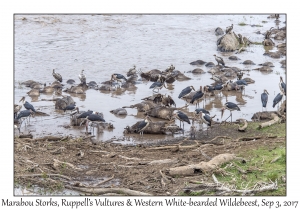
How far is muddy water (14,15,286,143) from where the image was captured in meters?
16.8

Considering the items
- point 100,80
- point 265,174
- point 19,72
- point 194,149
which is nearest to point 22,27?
point 19,72

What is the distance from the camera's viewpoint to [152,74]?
67.3 feet

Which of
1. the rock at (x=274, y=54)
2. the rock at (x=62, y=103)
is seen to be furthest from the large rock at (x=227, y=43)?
the rock at (x=62, y=103)

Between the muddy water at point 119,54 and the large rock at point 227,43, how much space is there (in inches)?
14.9

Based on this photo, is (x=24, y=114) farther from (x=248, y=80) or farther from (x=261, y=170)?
(x=248, y=80)

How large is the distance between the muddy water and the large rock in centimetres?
38

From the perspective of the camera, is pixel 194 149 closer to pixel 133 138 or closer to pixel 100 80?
pixel 133 138

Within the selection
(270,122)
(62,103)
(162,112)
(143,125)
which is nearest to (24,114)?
(62,103)

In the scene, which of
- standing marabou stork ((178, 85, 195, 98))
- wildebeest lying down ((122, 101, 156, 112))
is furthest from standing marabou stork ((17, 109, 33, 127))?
standing marabou stork ((178, 85, 195, 98))

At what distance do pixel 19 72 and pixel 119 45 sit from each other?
5.91 metres

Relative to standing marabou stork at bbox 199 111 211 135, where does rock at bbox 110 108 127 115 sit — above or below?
above

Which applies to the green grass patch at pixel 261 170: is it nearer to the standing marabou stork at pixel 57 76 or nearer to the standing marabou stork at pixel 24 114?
the standing marabou stork at pixel 24 114

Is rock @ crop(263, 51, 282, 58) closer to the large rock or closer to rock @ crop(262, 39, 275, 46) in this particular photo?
the large rock
